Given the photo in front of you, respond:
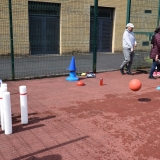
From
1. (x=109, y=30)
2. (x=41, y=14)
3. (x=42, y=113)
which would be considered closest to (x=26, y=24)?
(x=41, y=14)

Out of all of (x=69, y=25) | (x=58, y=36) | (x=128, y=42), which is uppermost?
(x=69, y=25)

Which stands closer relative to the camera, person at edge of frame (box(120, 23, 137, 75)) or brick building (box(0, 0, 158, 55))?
person at edge of frame (box(120, 23, 137, 75))

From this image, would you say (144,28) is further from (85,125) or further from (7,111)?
(7,111)

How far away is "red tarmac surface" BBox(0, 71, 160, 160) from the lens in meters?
3.53

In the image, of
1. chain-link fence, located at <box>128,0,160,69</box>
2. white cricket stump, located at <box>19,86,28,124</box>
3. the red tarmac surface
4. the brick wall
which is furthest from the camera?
the brick wall

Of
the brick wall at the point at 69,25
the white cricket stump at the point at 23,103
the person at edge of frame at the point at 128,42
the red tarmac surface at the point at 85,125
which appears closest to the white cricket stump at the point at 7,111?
the red tarmac surface at the point at 85,125

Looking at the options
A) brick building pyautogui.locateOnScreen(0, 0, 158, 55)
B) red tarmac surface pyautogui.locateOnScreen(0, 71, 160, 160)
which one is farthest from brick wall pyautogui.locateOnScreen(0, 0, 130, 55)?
red tarmac surface pyautogui.locateOnScreen(0, 71, 160, 160)

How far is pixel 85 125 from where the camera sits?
4.54 metres

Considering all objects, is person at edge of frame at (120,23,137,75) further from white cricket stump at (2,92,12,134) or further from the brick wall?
white cricket stump at (2,92,12,134)

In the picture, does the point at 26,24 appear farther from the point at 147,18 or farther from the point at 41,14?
the point at 147,18

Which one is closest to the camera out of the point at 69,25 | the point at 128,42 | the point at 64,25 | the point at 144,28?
the point at 128,42

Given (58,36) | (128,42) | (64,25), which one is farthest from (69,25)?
(128,42)

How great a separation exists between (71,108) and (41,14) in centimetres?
1002

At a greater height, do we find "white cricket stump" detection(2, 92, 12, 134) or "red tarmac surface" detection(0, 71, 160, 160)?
"white cricket stump" detection(2, 92, 12, 134)
